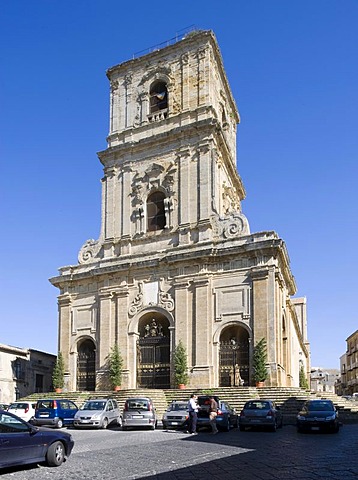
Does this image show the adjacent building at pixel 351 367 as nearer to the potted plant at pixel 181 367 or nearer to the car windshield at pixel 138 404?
the potted plant at pixel 181 367

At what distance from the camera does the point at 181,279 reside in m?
34.5

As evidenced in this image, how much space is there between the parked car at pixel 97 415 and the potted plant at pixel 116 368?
8677mm

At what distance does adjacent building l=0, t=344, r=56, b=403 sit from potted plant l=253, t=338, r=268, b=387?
17.8m

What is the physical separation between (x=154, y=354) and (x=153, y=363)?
1.73 feet

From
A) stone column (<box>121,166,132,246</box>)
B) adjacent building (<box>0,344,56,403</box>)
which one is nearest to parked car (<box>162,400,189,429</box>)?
stone column (<box>121,166,132,246</box>)

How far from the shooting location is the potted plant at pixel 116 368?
34312 millimetres

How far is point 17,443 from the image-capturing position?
442 inches

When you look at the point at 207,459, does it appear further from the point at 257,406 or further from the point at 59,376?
the point at 59,376

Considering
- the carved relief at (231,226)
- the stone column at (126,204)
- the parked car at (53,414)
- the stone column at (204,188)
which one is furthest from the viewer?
the stone column at (126,204)

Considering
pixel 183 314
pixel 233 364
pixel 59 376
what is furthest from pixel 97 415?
pixel 59 376

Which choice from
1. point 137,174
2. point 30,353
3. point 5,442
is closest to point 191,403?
point 5,442

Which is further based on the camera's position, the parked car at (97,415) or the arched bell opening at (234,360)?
the arched bell opening at (234,360)

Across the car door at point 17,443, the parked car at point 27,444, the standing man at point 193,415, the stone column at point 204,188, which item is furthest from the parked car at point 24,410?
the car door at point 17,443

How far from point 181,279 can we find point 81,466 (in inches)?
885
